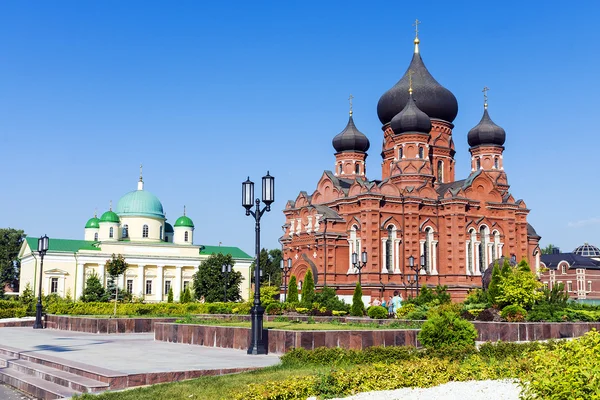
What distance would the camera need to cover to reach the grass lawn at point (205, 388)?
9516mm

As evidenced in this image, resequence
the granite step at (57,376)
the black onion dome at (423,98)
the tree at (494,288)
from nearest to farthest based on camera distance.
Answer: the granite step at (57,376) < the tree at (494,288) < the black onion dome at (423,98)

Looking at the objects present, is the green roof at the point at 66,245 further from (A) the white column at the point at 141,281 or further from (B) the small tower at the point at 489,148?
(B) the small tower at the point at 489,148

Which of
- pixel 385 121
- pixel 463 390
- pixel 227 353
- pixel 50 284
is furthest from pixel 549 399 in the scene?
pixel 50 284

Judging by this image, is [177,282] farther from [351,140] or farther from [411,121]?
[411,121]

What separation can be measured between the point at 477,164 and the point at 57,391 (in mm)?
45456

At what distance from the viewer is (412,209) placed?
44125 mm

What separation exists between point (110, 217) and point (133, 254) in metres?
5.31

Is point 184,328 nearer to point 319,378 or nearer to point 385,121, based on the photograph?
point 319,378

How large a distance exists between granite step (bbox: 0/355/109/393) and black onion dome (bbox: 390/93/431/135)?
3549cm

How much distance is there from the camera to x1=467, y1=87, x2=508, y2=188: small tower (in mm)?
51406

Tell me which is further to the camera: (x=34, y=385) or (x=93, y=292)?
(x=93, y=292)

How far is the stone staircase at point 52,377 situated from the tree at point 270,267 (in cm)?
5730

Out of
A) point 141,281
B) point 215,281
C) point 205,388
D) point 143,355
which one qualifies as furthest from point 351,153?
point 205,388

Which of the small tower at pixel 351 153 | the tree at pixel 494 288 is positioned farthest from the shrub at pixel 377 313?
the small tower at pixel 351 153
